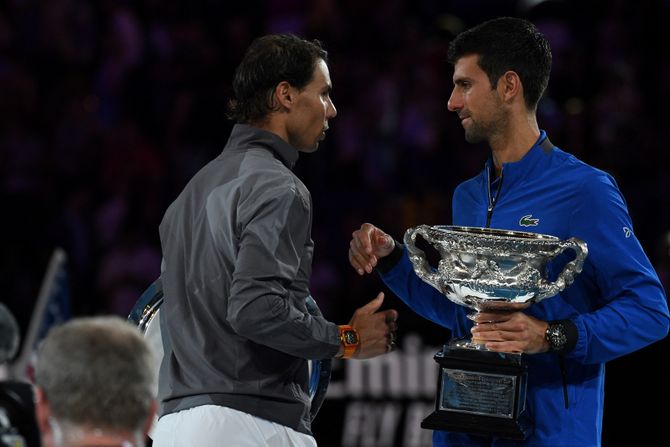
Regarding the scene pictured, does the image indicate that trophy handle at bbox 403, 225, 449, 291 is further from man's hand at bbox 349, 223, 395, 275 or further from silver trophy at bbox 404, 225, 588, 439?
man's hand at bbox 349, 223, 395, 275

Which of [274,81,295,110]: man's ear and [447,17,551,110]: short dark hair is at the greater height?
[447,17,551,110]: short dark hair

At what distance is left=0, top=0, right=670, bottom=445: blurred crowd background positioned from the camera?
7855 millimetres

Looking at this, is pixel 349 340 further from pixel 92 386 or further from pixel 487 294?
pixel 92 386

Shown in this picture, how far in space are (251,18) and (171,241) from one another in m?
5.73

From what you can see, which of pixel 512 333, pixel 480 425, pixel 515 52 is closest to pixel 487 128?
pixel 515 52

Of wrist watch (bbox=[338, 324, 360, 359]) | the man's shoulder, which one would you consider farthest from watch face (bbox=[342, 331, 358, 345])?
the man's shoulder

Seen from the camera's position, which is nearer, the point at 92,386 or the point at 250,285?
the point at 92,386

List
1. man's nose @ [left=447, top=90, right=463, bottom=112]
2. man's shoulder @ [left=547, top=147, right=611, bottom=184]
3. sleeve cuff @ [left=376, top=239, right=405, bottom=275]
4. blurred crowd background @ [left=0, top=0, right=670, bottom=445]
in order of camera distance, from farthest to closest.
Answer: blurred crowd background @ [left=0, top=0, right=670, bottom=445], sleeve cuff @ [left=376, top=239, right=405, bottom=275], man's nose @ [left=447, top=90, right=463, bottom=112], man's shoulder @ [left=547, top=147, right=611, bottom=184]

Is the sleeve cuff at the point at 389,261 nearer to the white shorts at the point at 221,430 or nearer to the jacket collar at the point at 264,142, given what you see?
the jacket collar at the point at 264,142

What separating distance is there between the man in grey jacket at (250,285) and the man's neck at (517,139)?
0.62 m

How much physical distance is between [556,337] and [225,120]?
525cm

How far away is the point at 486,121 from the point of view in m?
3.85

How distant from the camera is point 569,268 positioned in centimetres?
336

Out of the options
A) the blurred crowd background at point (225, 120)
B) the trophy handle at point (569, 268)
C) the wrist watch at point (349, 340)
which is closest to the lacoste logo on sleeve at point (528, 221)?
the trophy handle at point (569, 268)
